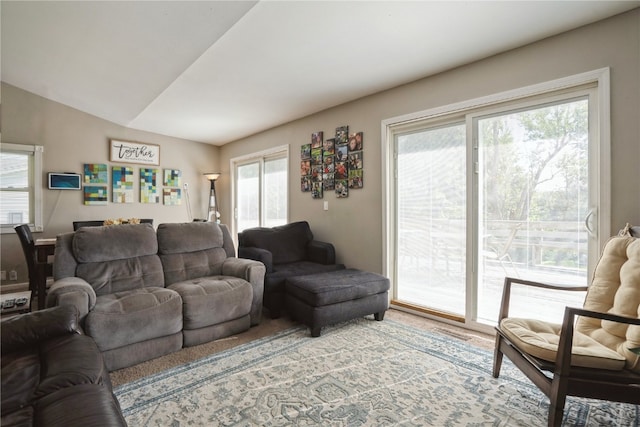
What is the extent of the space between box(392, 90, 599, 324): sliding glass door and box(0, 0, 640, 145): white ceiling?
2.08ft

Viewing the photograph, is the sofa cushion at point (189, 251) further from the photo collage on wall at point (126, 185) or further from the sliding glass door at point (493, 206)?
the photo collage on wall at point (126, 185)

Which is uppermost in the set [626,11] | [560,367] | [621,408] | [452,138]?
[626,11]

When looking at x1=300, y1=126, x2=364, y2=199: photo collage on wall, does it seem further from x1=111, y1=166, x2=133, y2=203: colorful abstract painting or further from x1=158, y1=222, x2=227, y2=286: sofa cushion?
x1=111, y1=166, x2=133, y2=203: colorful abstract painting

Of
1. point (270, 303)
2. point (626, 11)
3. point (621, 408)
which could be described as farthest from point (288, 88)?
point (621, 408)

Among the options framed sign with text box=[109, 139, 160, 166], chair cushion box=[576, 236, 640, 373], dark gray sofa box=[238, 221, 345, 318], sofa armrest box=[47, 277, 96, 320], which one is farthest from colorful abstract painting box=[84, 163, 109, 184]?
chair cushion box=[576, 236, 640, 373]

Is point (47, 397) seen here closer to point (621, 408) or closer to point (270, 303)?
point (270, 303)

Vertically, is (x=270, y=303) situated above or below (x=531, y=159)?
below

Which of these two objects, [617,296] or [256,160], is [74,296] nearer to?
[617,296]

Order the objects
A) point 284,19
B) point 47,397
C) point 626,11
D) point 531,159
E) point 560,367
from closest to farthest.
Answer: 1. point 47,397
2. point 560,367
3. point 626,11
4. point 284,19
5. point 531,159

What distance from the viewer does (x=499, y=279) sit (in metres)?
2.74

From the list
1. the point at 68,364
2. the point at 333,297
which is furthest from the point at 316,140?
the point at 68,364

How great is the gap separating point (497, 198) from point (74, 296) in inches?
128

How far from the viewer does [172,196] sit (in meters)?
5.70

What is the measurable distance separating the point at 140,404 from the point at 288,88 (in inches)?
118
